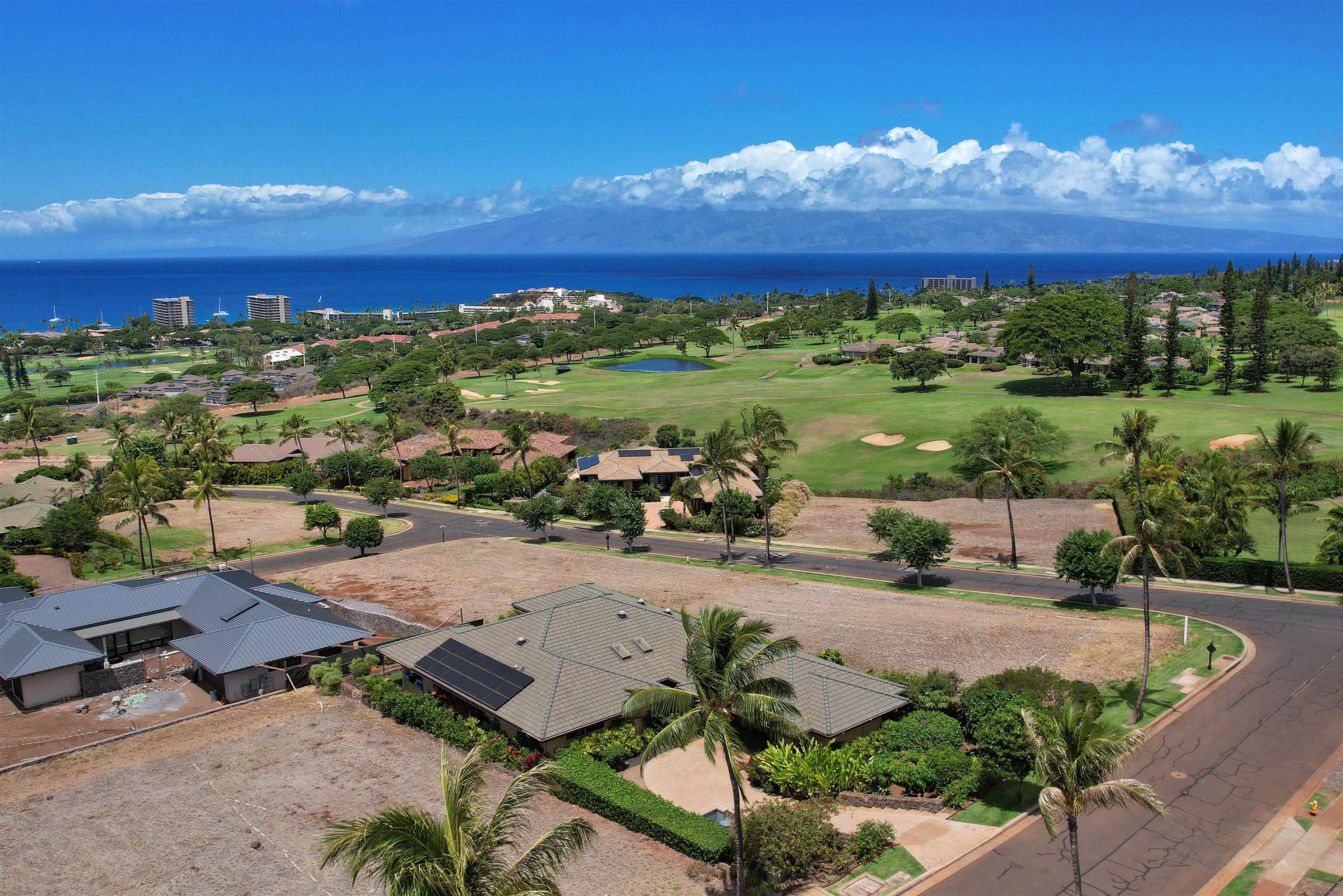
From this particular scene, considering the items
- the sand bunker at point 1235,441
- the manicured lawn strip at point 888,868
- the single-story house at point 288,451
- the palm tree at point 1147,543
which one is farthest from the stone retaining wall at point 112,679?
the sand bunker at point 1235,441

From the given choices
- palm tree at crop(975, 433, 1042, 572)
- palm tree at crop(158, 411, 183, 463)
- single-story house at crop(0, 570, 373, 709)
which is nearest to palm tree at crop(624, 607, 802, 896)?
single-story house at crop(0, 570, 373, 709)

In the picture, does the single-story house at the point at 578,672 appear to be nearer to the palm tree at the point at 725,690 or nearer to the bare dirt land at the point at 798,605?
the bare dirt land at the point at 798,605

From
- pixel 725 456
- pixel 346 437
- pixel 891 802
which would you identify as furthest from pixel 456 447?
pixel 891 802

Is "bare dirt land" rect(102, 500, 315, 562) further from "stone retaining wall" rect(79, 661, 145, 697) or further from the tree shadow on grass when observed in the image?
the tree shadow on grass

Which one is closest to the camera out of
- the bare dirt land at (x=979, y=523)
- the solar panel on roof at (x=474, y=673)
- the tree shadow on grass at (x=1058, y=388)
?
the solar panel on roof at (x=474, y=673)

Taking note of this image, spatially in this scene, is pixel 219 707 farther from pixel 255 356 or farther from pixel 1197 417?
pixel 255 356
